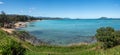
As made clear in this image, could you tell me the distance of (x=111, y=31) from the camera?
40.1 metres

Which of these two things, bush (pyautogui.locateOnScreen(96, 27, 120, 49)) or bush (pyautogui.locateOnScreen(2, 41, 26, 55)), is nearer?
bush (pyautogui.locateOnScreen(2, 41, 26, 55))

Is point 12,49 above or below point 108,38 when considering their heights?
above

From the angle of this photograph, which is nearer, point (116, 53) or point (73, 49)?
point (116, 53)

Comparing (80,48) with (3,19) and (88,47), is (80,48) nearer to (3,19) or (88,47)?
(88,47)

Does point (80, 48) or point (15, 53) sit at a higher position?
point (15, 53)

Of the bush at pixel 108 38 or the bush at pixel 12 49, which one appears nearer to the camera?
the bush at pixel 12 49

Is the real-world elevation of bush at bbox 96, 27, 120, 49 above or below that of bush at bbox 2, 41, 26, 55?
below

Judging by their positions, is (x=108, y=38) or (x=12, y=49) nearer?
(x=12, y=49)

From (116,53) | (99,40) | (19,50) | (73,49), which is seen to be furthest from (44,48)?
(19,50)

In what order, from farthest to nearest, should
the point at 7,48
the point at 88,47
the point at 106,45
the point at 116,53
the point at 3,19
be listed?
the point at 3,19 < the point at 88,47 < the point at 106,45 < the point at 116,53 < the point at 7,48

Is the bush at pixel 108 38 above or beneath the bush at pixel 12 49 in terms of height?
beneath

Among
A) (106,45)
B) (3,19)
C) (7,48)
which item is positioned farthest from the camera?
(3,19)

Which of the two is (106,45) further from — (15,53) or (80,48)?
(15,53)

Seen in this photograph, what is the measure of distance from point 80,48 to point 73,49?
1260 mm
